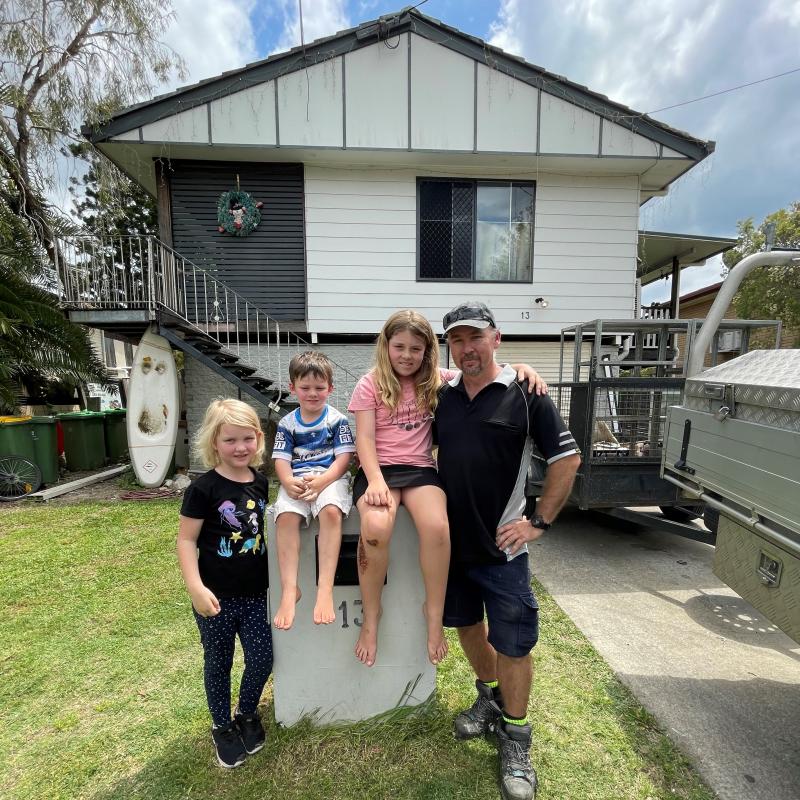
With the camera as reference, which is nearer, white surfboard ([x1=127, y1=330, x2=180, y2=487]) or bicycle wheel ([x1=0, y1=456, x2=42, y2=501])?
bicycle wheel ([x1=0, y1=456, x2=42, y2=501])

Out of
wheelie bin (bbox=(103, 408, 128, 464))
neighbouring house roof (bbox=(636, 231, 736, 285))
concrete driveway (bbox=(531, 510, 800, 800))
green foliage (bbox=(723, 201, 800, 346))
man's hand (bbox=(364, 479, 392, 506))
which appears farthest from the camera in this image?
green foliage (bbox=(723, 201, 800, 346))

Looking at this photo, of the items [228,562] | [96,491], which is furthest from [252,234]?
[228,562]

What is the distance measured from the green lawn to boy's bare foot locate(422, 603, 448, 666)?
0.39m

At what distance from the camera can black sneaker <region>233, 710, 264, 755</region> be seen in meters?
1.86

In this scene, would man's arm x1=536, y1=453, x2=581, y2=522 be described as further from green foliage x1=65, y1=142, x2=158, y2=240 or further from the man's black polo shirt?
green foliage x1=65, y1=142, x2=158, y2=240

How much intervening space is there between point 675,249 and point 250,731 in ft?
32.3

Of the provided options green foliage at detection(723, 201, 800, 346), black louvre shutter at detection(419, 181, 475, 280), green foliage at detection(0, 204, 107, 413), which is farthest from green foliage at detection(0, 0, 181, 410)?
green foliage at detection(723, 201, 800, 346)

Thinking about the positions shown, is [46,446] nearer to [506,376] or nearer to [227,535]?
[227,535]

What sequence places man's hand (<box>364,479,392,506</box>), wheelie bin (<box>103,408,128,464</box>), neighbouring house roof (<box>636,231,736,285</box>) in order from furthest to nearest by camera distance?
wheelie bin (<box>103,408,128,464</box>) → neighbouring house roof (<box>636,231,736,285</box>) → man's hand (<box>364,479,392,506</box>)

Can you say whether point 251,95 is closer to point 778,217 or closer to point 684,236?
point 684,236

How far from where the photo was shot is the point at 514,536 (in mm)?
1743

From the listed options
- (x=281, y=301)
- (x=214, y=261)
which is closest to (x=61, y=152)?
(x=214, y=261)

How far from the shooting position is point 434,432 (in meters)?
1.86

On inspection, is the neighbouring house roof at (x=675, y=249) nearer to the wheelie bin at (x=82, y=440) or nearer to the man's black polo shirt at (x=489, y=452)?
the man's black polo shirt at (x=489, y=452)
